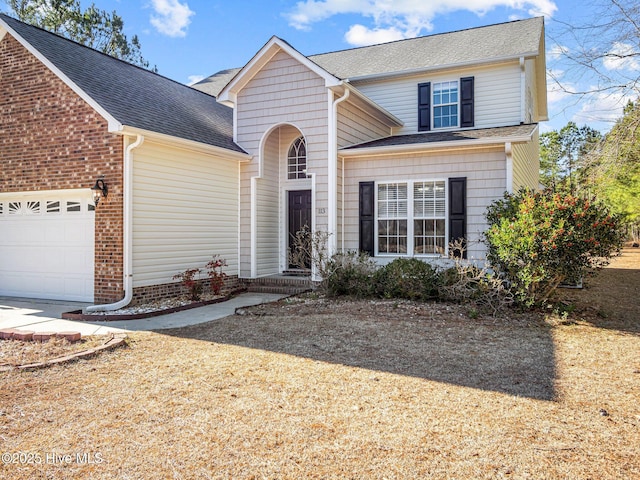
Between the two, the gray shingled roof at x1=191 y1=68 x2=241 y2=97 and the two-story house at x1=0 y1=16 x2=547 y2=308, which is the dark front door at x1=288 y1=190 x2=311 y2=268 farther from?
the gray shingled roof at x1=191 y1=68 x2=241 y2=97

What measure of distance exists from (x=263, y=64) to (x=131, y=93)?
3.10 m

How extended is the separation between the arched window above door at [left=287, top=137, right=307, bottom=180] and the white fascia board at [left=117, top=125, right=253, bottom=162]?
1.40 metres

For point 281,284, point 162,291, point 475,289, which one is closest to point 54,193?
point 162,291

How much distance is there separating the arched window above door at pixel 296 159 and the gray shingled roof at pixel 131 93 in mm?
1517

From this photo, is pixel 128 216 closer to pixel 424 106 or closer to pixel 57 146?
pixel 57 146

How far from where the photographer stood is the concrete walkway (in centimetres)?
740

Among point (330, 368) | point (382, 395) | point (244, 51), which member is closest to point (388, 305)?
point (330, 368)

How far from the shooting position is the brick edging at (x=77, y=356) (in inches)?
204

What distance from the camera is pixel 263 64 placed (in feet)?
37.9

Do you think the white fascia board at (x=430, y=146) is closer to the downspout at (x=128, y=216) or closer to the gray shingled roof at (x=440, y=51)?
the gray shingled roof at (x=440, y=51)

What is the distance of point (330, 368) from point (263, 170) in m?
7.49

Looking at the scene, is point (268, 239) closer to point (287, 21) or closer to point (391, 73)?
point (391, 73)

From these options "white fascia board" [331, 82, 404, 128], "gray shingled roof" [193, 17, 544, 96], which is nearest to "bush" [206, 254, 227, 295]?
"white fascia board" [331, 82, 404, 128]

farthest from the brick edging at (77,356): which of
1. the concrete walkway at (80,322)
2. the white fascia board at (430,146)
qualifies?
the white fascia board at (430,146)
